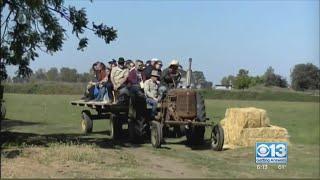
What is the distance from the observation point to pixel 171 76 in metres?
17.0

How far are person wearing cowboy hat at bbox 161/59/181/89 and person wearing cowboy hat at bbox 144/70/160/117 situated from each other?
485 millimetres

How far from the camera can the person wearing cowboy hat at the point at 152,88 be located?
1733 cm

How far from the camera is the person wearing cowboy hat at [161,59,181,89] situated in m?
17.0

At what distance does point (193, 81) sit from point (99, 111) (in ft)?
14.8

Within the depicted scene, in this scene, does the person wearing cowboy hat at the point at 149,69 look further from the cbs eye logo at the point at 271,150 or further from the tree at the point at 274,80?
the tree at the point at 274,80

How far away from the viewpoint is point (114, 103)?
18.7m

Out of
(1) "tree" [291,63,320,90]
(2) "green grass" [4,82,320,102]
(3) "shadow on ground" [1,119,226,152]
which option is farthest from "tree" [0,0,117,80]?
(1) "tree" [291,63,320,90]

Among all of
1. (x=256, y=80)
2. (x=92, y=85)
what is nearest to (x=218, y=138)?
(x=92, y=85)

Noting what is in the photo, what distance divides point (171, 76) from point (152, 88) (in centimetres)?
95

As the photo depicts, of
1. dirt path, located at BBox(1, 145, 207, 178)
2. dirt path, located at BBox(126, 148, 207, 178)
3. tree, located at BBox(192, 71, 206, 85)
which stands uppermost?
tree, located at BBox(192, 71, 206, 85)

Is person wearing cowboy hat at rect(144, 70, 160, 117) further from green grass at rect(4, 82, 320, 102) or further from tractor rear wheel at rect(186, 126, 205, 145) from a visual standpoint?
green grass at rect(4, 82, 320, 102)

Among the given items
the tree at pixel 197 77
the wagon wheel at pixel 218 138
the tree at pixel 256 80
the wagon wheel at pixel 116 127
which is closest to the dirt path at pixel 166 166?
the wagon wheel at pixel 218 138

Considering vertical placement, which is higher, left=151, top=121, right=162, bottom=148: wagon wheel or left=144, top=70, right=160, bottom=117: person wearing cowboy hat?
left=144, top=70, right=160, bottom=117: person wearing cowboy hat

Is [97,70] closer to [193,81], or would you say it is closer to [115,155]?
[193,81]
